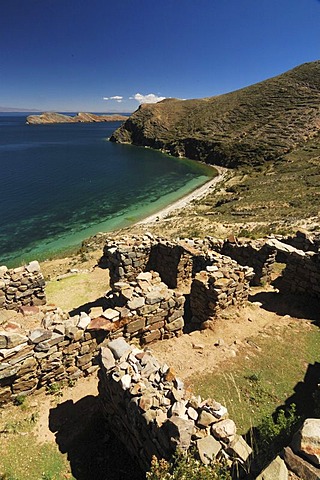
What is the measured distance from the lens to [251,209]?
3909 cm

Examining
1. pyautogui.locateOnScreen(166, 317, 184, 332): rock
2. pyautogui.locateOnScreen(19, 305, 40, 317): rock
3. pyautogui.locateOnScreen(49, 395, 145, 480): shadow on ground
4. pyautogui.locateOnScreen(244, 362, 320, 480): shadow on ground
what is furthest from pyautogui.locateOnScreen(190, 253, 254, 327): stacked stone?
pyautogui.locateOnScreen(19, 305, 40, 317): rock

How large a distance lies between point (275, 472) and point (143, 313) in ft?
20.2

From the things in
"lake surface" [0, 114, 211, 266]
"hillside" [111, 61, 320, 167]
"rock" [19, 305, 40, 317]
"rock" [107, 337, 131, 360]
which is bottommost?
"lake surface" [0, 114, 211, 266]

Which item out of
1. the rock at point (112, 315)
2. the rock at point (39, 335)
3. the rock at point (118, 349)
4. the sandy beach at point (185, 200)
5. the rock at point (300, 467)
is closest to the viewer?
the rock at point (300, 467)

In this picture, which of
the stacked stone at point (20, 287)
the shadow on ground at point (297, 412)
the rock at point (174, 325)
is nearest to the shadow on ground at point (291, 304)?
the shadow on ground at point (297, 412)

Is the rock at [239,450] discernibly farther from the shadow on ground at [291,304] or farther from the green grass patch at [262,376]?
the shadow on ground at [291,304]

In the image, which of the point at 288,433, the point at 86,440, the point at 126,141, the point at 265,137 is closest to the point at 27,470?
the point at 86,440

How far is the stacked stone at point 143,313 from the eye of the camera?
920 cm

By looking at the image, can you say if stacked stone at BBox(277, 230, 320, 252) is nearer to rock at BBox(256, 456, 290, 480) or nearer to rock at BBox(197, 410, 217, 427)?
rock at BBox(197, 410, 217, 427)

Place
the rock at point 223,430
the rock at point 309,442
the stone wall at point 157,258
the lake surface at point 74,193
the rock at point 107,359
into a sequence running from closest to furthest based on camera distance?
the rock at point 309,442 → the rock at point 223,430 → the rock at point 107,359 → the stone wall at point 157,258 → the lake surface at point 74,193

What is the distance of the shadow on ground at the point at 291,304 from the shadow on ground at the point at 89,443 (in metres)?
8.71

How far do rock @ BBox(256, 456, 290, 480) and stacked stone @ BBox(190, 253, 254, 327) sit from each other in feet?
25.2

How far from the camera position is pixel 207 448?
486 centimetres

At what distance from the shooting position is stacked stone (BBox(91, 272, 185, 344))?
9.20 m
